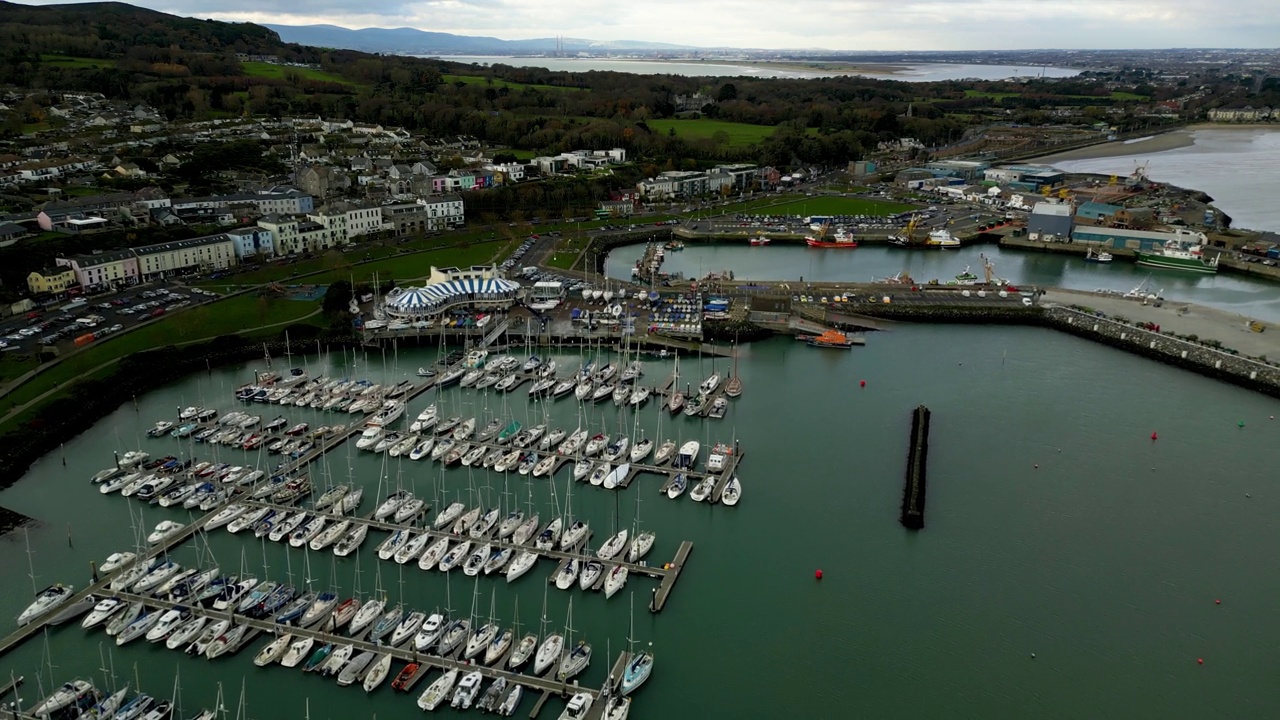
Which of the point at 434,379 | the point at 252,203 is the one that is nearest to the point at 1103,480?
the point at 434,379

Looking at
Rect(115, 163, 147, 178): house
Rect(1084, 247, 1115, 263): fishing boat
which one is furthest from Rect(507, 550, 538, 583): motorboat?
Rect(115, 163, 147, 178): house

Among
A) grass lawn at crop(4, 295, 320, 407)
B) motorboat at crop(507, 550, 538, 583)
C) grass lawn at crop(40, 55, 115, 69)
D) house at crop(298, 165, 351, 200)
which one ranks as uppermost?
grass lawn at crop(40, 55, 115, 69)

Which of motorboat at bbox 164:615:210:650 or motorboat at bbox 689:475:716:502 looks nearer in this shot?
motorboat at bbox 164:615:210:650

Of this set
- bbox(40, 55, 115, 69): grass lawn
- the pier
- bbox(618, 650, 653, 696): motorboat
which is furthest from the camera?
bbox(40, 55, 115, 69): grass lawn

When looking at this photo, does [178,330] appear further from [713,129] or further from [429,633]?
[713,129]

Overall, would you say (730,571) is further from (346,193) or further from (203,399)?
(346,193)

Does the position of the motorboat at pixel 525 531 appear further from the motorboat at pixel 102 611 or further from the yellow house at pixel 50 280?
the yellow house at pixel 50 280

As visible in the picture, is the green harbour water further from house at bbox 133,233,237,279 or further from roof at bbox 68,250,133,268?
house at bbox 133,233,237,279

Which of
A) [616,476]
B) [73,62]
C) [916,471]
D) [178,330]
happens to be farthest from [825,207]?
[73,62]
